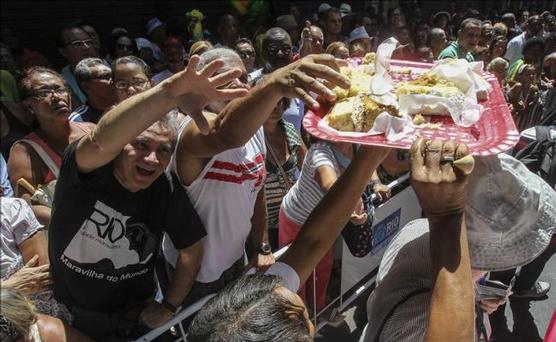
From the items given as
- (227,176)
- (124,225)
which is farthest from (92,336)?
(227,176)

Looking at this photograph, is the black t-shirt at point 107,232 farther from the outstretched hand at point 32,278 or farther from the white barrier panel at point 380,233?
the white barrier panel at point 380,233

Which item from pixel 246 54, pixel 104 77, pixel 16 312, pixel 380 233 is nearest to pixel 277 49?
pixel 246 54

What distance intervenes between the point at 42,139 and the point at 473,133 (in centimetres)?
248

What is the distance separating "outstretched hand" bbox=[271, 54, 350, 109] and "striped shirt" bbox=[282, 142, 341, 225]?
1308mm

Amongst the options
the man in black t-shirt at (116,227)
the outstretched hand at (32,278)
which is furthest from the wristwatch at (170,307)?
the outstretched hand at (32,278)

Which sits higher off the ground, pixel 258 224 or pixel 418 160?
pixel 418 160

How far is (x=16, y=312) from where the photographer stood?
1476mm

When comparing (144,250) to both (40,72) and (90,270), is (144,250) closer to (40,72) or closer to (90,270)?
(90,270)

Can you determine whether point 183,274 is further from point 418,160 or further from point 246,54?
point 246,54

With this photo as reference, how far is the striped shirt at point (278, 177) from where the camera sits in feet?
10.6

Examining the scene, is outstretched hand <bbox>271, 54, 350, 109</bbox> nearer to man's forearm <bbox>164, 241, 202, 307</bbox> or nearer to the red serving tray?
the red serving tray

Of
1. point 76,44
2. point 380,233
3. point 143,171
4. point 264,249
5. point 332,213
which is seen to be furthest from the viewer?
point 76,44

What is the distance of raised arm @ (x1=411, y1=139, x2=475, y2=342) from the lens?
1104 mm

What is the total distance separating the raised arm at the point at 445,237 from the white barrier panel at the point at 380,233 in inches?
84.1
